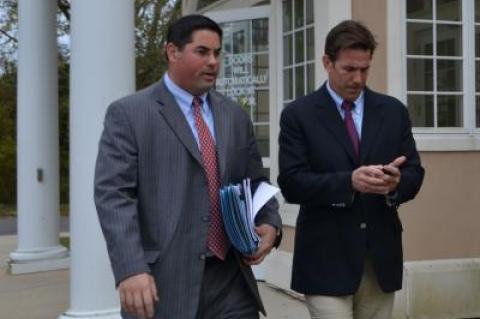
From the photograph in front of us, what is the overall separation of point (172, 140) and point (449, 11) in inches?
170

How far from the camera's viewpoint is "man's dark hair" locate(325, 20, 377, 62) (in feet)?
10.2

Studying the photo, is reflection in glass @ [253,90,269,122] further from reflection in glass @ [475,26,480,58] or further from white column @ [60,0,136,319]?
white column @ [60,0,136,319]

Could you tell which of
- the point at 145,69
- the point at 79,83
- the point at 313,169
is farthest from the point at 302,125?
the point at 145,69

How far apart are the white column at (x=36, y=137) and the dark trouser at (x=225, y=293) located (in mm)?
6777

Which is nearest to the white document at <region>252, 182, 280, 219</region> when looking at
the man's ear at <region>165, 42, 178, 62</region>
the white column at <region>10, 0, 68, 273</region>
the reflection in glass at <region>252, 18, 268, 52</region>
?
the man's ear at <region>165, 42, 178, 62</region>

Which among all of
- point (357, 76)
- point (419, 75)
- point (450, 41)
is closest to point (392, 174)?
point (357, 76)

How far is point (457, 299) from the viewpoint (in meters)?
6.27

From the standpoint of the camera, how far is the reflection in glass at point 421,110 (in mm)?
6379

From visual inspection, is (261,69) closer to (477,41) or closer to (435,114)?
(435,114)

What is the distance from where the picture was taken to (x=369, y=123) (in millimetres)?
3246

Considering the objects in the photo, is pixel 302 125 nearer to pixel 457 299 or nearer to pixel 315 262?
pixel 315 262

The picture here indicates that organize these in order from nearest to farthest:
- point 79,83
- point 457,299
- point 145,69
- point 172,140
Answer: point 172,140, point 79,83, point 457,299, point 145,69

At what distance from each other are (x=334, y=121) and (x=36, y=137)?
6832 mm

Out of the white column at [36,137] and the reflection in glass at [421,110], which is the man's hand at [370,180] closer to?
the reflection in glass at [421,110]
